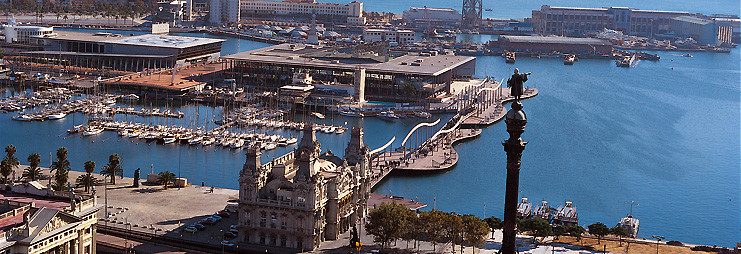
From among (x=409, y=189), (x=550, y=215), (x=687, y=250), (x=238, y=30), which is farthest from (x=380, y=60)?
(x=238, y=30)

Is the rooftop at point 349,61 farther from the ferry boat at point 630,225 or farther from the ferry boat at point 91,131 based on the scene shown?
the ferry boat at point 630,225

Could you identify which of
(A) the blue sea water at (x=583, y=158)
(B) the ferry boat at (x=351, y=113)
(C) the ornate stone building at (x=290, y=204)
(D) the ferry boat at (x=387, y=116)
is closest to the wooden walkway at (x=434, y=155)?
(A) the blue sea water at (x=583, y=158)

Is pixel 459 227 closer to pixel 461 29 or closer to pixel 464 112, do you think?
pixel 464 112

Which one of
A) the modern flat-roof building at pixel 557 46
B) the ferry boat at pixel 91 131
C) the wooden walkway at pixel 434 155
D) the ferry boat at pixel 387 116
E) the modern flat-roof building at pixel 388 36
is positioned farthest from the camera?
the modern flat-roof building at pixel 557 46

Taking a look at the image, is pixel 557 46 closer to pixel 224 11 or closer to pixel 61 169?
pixel 224 11

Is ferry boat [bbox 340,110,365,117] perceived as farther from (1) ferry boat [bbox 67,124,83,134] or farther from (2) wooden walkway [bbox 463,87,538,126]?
(1) ferry boat [bbox 67,124,83,134]

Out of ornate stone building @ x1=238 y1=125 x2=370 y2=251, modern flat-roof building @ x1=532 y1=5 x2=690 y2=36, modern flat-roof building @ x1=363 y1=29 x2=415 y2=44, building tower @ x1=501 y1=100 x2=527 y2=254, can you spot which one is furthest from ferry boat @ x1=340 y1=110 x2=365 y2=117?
modern flat-roof building @ x1=532 y1=5 x2=690 y2=36

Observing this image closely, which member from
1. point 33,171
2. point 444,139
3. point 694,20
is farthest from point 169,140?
point 694,20

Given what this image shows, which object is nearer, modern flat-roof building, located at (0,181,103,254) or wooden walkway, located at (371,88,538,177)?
modern flat-roof building, located at (0,181,103,254)
